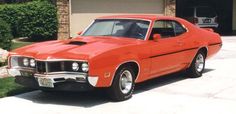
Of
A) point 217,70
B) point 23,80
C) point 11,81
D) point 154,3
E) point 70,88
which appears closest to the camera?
point 70,88

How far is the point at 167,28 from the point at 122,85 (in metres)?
2.12

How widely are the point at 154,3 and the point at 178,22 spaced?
484 inches

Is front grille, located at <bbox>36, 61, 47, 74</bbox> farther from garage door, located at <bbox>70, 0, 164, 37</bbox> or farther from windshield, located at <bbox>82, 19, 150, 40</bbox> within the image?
garage door, located at <bbox>70, 0, 164, 37</bbox>

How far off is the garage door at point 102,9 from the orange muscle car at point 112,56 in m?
10.8

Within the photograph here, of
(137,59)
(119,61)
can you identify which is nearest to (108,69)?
(119,61)

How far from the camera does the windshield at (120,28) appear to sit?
9.02m

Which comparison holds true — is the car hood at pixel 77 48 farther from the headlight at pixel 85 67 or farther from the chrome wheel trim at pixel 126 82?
the chrome wheel trim at pixel 126 82

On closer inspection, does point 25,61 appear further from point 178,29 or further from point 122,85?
point 178,29

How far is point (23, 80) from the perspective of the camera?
26.9ft

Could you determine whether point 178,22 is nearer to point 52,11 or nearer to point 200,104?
point 200,104

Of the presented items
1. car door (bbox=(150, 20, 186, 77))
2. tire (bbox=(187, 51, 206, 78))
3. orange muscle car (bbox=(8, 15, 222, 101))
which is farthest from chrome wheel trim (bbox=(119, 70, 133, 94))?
tire (bbox=(187, 51, 206, 78))

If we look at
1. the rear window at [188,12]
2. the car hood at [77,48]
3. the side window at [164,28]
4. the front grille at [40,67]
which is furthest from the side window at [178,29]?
the rear window at [188,12]

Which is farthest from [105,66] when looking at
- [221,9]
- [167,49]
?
[221,9]

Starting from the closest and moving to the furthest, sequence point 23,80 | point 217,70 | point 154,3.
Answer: point 23,80 < point 217,70 < point 154,3
